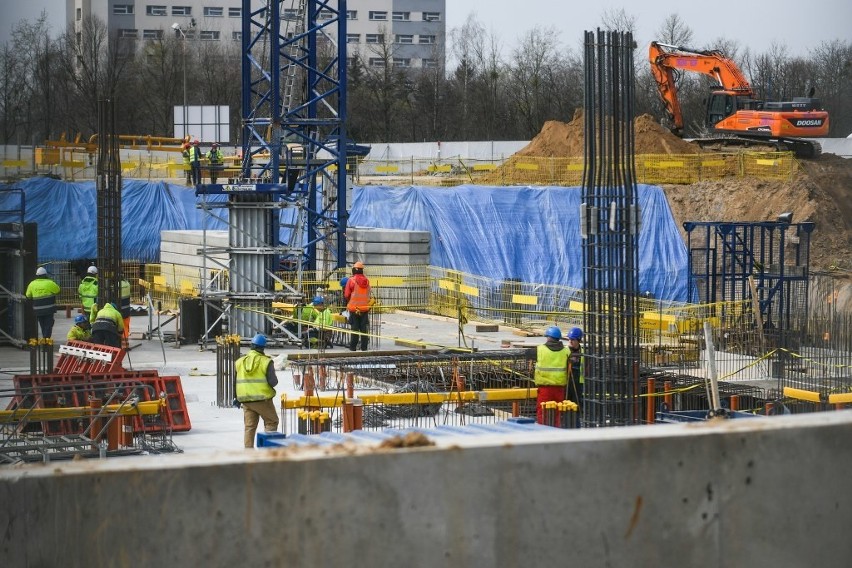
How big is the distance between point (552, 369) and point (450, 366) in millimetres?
3636

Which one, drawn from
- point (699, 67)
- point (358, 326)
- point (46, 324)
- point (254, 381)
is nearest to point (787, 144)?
point (699, 67)

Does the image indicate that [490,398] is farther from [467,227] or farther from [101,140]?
[467,227]

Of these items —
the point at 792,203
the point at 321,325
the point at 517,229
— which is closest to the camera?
the point at 321,325

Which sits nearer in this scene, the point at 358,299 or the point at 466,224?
the point at 358,299

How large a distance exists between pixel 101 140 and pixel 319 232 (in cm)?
1043

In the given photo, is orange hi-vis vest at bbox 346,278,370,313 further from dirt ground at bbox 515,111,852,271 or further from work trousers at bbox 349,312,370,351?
dirt ground at bbox 515,111,852,271

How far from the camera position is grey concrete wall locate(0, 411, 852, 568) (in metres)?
5.56

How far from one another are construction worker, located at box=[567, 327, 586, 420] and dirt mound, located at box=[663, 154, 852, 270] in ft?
58.8

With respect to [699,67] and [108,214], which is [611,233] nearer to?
[108,214]

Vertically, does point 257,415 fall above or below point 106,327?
below

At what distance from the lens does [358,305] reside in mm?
21516

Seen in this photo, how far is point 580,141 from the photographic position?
138ft

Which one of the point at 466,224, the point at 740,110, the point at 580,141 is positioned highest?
the point at 740,110

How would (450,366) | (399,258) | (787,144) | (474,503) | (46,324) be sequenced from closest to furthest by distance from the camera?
1. (474,503)
2. (450,366)
3. (46,324)
4. (399,258)
5. (787,144)
